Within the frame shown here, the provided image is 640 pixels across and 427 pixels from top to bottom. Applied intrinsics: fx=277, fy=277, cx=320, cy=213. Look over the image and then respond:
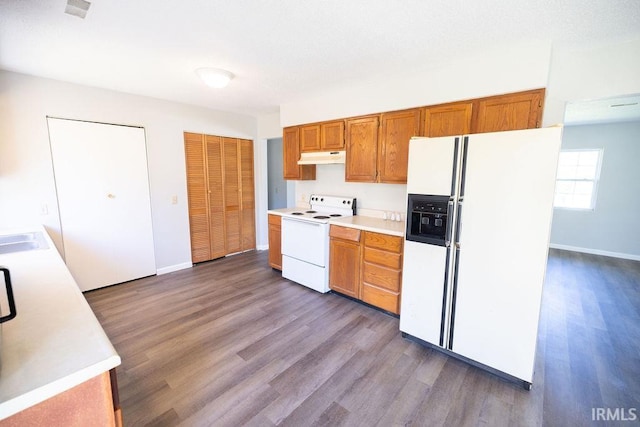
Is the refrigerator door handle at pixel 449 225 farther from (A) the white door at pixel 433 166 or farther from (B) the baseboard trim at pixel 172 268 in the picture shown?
(B) the baseboard trim at pixel 172 268

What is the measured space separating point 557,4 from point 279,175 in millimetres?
5315

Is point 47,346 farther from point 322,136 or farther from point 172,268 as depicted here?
point 172,268

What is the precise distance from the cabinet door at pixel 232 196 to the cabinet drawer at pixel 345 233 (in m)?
2.22

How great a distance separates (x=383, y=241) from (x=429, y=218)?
0.68 metres

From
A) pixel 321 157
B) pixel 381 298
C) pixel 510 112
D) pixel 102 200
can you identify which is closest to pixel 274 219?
pixel 321 157

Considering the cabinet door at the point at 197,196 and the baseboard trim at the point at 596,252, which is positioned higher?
the cabinet door at the point at 197,196

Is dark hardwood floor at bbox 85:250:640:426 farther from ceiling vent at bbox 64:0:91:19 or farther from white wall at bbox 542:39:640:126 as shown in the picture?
ceiling vent at bbox 64:0:91:19

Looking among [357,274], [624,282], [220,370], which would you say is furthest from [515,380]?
[624,282]

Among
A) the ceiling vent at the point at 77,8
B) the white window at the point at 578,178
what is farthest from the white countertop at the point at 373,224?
the white window at the point at 578,178

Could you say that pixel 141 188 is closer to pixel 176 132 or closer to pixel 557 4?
pixel 176 132

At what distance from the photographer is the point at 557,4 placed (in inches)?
65.2

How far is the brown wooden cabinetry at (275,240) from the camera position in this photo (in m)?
3.99

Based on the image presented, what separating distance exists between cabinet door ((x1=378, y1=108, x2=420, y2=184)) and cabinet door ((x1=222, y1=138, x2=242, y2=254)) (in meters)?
2.64

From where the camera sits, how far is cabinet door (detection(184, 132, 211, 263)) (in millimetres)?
4172
